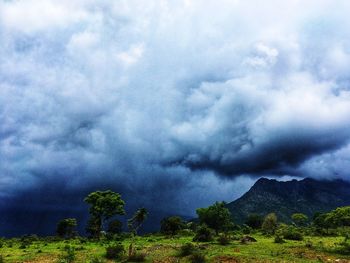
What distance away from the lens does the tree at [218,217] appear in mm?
82438

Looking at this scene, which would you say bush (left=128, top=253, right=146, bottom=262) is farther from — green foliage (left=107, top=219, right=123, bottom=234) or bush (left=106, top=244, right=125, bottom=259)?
green foliage (left=107, top=219, right=123, bottom=234)

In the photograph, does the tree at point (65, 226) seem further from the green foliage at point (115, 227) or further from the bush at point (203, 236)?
the bush at point (203, 236)

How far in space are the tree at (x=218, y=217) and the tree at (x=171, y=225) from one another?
65.7 feet

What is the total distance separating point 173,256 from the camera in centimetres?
5069

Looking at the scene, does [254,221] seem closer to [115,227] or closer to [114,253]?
[115,227]

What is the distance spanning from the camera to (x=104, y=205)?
94875 millimetres

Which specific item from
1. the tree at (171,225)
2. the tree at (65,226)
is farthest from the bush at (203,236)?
the tree at (65,226)

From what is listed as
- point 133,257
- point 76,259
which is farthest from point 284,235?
point 76,259

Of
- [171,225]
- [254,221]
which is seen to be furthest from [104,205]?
[254,221]

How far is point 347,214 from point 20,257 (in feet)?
155

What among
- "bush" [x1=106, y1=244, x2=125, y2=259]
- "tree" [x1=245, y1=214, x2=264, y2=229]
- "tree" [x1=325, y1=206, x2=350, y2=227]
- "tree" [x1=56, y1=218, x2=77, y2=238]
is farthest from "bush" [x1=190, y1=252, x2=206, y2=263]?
"tree" [x1=245, y1=214, x2=264, y2=229]

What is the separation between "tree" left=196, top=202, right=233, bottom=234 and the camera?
82.4 metres

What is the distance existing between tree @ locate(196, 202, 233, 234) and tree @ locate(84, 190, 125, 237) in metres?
21.9

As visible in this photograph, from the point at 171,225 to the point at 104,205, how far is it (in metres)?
22.1
